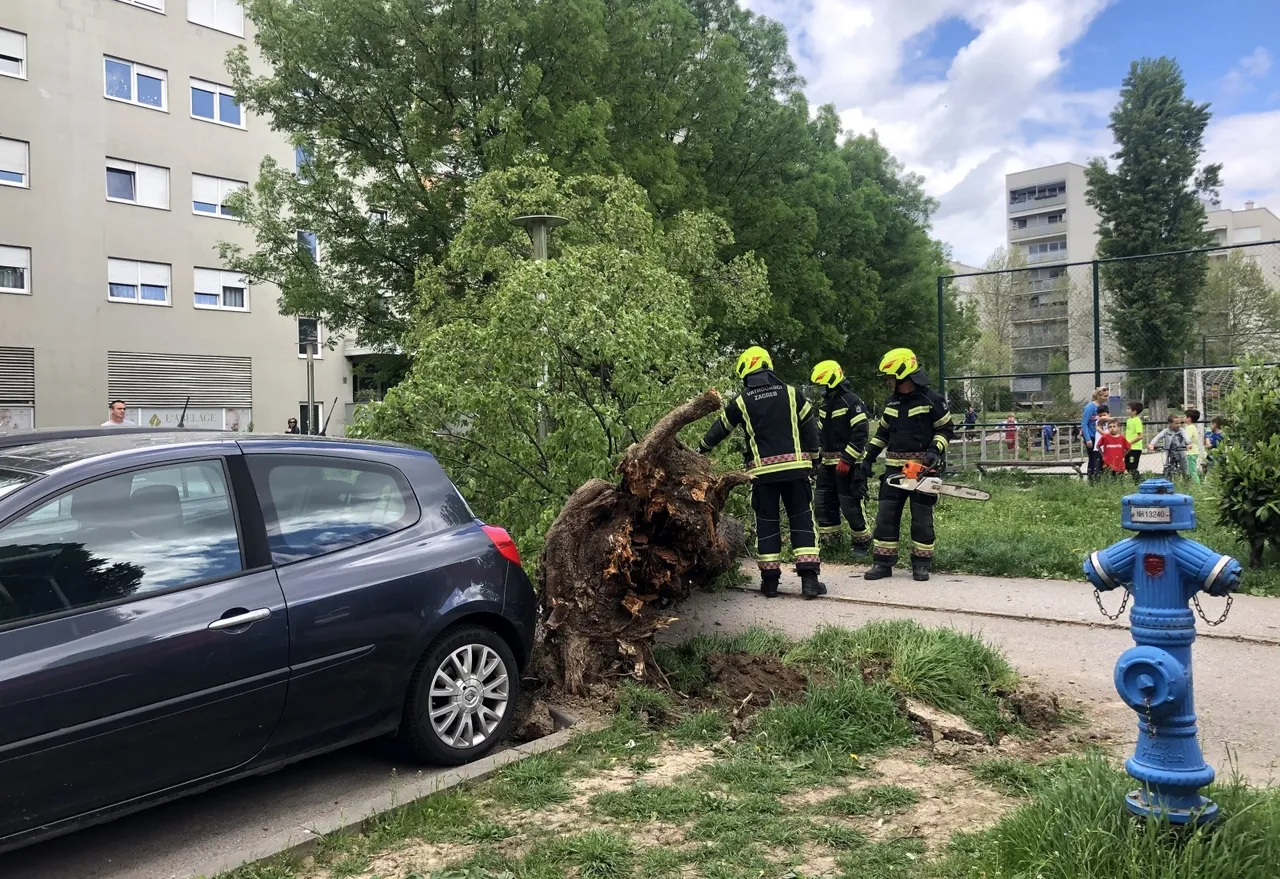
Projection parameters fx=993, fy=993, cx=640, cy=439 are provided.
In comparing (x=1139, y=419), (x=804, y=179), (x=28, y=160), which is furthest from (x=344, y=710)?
(x=28, y=160)

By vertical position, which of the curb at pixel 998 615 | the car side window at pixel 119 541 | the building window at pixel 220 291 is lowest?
the curb at pixel 998 615

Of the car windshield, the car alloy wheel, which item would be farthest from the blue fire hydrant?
the car windshield

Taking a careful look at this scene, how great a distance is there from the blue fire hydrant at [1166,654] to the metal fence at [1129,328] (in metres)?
12.3

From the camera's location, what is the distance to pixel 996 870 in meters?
2.98

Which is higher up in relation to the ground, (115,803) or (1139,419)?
(1139,419)

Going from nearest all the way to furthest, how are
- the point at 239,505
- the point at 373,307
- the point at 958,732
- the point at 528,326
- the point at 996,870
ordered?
the point at 996,870 → the point at 239,505 → the point at 958,732 → the point at 528,326 → the point at 373,307

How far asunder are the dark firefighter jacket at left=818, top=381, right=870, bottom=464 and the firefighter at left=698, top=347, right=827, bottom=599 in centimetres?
213

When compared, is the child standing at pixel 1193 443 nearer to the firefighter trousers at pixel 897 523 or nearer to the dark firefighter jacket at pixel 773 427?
the firefighter trousers at pixel 897 523

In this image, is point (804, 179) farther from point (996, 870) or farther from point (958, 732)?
point (996, 870)

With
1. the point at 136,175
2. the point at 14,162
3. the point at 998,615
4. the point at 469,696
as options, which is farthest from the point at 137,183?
the point at 469,696

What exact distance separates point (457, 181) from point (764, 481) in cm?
1017

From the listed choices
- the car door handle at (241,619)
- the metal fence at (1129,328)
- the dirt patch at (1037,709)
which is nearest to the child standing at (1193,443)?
the metal fence at (1129,328)

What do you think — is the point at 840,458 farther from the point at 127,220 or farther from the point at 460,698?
the point at 127,220

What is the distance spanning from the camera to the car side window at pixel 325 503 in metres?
4.06
